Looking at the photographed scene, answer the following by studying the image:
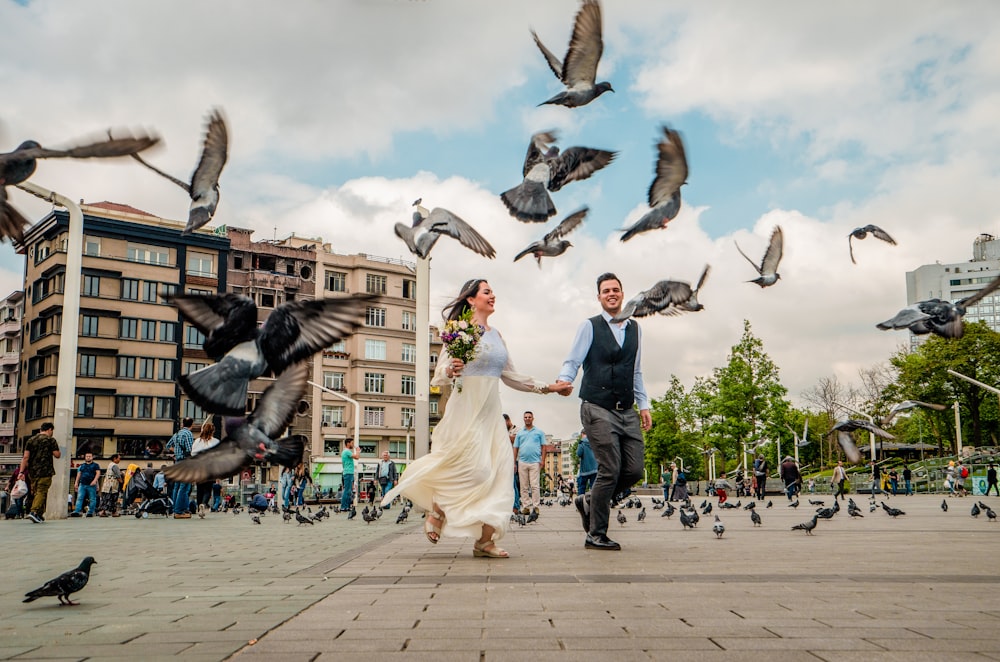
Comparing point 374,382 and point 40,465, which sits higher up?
point 374,382

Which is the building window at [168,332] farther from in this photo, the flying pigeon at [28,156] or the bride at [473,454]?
the flying pigeon at [28,156]

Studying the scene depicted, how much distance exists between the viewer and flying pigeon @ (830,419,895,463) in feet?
37.1

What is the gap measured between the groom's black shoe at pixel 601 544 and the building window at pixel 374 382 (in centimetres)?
7379

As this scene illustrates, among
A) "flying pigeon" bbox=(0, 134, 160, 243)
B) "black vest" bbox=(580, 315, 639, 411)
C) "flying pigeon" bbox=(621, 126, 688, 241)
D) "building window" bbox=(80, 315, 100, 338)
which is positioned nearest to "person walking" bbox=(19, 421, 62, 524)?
"black vest" bbox=(580, 315, 639, 411)

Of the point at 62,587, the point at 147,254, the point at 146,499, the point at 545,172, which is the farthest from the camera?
the point at 147,254

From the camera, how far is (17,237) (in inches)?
123

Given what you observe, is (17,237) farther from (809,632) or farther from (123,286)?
(123,286)

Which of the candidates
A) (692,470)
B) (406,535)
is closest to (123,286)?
(692,470)

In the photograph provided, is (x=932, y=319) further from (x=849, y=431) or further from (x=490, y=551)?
(x=849, y=431)

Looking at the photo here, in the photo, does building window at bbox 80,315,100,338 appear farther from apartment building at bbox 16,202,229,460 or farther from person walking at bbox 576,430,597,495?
person walking at bbox 576,430,597,495

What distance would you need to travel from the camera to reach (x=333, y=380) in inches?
3206

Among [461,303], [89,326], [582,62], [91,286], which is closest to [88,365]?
[89,326]

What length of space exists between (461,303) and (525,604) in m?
4.17

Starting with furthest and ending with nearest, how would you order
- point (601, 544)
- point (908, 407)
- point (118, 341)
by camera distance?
point (118, 341) → point (908, 407) → point (601, 544)
